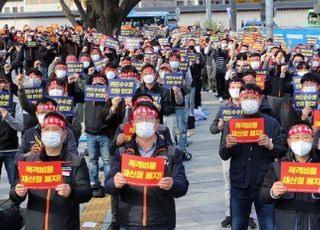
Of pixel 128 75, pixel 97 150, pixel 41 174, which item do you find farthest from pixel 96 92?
pixel 41 174

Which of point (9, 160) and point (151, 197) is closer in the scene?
point (151, 197)

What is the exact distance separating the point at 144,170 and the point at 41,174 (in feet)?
2.63

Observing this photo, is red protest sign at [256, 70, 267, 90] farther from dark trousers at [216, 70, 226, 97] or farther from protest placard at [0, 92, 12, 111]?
dark trousers at [216, 70, 226, 97]

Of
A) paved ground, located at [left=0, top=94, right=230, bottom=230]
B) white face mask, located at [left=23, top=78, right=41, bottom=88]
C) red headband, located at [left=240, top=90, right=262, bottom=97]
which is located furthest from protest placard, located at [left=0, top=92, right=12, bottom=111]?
red headband, located at [left=240, top=90, right=262, bottom=97]

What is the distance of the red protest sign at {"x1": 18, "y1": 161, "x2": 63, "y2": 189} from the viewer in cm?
530

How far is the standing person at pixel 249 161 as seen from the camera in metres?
6.65

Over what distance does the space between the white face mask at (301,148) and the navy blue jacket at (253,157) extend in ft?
3.89

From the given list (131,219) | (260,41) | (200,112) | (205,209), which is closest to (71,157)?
(131,219)

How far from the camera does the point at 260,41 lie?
63.5ft

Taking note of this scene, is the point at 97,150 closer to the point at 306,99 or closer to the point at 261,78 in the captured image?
the point at 306,99

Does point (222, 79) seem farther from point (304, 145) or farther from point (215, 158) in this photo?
point (304, 145)

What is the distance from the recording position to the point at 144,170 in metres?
5.27

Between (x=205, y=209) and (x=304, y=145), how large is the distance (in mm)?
4070

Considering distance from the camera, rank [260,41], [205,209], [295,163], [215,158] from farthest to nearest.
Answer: [260,41]
[215,158]
[205,209]
[295,163]
